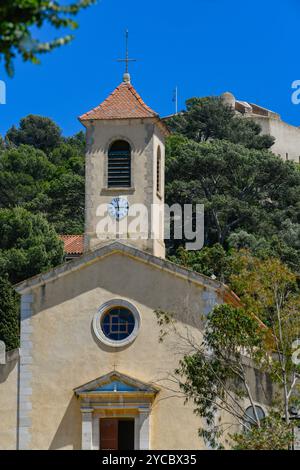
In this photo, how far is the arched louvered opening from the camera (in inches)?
1403

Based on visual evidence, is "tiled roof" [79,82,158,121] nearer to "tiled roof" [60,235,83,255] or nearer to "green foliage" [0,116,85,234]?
"tiled roof" [60,235,83,255]

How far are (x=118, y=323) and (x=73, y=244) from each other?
1235 inches

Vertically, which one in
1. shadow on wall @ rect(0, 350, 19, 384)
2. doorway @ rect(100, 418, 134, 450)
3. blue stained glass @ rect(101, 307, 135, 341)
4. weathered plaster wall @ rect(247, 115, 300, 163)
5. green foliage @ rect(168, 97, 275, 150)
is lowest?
doorway @ rect(100, 418, 134, 450)

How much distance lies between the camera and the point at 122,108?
36.2 meters

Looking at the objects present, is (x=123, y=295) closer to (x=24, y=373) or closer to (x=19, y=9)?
(x=24, y=373)

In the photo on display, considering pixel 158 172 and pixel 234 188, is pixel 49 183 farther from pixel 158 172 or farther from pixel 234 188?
pixel 158 172

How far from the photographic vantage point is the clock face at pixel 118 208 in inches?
1384

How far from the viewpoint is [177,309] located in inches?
1308

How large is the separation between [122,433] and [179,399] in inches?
73.7

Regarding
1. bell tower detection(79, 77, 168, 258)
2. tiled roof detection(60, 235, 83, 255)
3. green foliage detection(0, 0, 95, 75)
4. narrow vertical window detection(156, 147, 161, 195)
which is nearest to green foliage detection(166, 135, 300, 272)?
tiled roof detection(60, 235, 83, 255)

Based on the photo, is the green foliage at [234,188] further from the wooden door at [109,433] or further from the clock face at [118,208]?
the wooden door at [109,433]

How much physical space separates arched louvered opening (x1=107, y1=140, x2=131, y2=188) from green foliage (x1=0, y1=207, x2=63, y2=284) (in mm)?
18871

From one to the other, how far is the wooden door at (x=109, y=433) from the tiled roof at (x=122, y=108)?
8.61m

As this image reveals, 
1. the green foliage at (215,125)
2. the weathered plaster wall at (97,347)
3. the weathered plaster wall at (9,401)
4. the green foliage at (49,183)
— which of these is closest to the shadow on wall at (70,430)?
the weathered plaster wall at (97,347)
